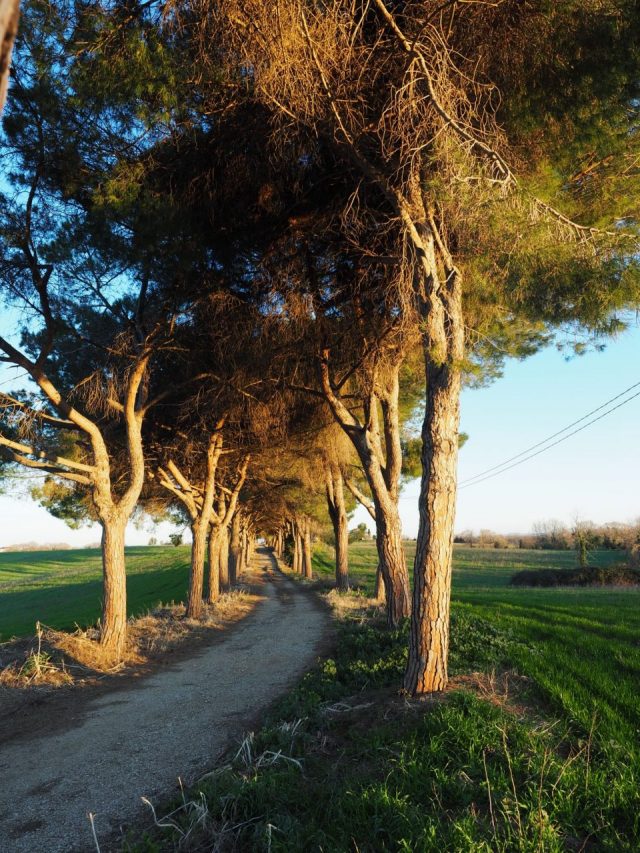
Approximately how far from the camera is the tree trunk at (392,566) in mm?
10688

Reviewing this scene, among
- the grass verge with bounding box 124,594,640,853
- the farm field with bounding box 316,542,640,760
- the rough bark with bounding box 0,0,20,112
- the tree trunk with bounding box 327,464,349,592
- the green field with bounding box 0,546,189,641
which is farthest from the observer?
the green field with bounding box 0,546,189,641

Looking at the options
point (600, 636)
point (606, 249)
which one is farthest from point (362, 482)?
point (606, 249)

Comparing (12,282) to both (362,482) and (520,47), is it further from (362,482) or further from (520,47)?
(362,482)

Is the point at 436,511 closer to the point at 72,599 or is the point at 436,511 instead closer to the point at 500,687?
the point at 500,687

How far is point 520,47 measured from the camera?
265 inches

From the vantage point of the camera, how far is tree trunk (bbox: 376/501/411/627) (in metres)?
10.7

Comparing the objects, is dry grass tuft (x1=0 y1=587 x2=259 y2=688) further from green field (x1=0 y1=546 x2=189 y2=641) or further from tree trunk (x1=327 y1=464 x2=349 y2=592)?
tree trunk (x1=327 y1=464 x2=349 y2=592)

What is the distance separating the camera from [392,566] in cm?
1068

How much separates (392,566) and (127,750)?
5.91m

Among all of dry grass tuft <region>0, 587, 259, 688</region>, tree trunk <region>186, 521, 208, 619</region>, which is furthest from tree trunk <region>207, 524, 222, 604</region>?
dry grass tuft <region>0, 587, 259, 688</region>

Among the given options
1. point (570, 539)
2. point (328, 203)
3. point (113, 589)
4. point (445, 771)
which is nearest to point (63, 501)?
point (113, 589)

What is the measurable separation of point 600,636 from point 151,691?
6.62 metres

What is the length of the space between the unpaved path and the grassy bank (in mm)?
646

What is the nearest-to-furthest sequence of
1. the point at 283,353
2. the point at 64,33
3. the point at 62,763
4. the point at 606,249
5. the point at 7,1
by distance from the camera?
1. the point at 7,1
2. the point at 62,763
3. the point at 606,249
4. the point at 64,33
5. the point at 283,353
